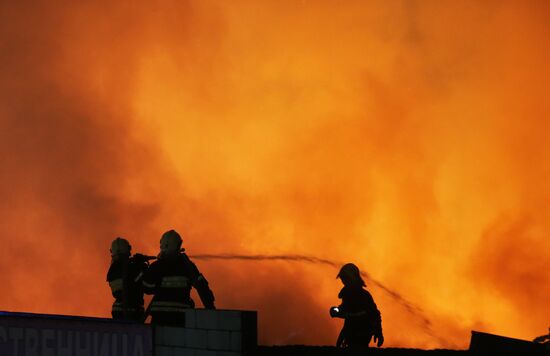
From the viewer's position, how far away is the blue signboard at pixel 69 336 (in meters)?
13.0

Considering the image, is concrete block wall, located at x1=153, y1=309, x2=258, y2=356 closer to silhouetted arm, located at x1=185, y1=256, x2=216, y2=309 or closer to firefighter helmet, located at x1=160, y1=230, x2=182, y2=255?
silhouetted arm, located at x1=185, y1=256, x2=216, y2=309

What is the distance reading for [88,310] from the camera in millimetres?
37844

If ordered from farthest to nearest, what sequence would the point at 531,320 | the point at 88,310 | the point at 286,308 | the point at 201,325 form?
the point at 88,310 → the point at 286,308 → the point at 531,320 → the point at 201,325

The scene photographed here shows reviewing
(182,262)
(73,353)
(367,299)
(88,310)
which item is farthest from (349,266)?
(88,310)

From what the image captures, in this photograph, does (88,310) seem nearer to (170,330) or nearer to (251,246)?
(251,246)

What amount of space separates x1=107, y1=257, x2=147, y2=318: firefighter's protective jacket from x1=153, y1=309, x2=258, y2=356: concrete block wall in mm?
1991

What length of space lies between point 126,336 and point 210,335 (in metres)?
1.16

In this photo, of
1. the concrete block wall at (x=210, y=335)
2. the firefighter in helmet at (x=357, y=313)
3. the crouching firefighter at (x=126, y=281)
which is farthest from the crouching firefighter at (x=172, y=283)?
the firefighter in helmet at (x=357, y=313)

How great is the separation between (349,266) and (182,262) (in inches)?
95.7

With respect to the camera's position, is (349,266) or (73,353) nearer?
(73,353)

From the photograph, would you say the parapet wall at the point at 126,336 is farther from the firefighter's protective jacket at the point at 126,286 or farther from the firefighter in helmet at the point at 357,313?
the firefighter in helmet at the point at 357,313

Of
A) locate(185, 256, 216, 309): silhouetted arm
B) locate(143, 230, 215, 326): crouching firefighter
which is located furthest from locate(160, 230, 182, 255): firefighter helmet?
locate(185, 256, 216, 309): silhouetted arm

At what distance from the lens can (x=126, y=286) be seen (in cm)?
1505

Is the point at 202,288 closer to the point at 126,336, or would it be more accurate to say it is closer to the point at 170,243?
the point at 170,243
